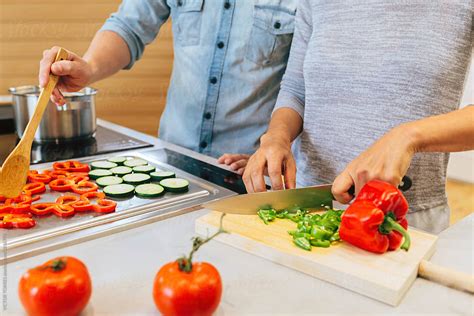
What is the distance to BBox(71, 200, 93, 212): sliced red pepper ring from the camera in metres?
1.02

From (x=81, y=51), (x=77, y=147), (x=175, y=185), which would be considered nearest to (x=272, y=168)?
(x=175, y=185)

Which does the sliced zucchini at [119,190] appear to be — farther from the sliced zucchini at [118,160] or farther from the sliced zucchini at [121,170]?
the sliced zucchini at [118,160]

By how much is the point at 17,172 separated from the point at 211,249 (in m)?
0.46

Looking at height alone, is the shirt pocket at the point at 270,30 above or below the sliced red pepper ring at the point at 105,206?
above

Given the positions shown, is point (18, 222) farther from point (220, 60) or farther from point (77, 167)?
point (220, 60)

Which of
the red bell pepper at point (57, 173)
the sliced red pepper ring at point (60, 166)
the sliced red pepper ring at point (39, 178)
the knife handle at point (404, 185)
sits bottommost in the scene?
the sliced red pepper ring at point (60, 166)

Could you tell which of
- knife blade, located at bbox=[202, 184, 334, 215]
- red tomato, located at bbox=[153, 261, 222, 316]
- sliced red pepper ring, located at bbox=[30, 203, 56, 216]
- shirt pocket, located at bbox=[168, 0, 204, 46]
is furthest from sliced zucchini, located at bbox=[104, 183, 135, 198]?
shirt pocket, located at bbox=[168, 0, 204, 46]

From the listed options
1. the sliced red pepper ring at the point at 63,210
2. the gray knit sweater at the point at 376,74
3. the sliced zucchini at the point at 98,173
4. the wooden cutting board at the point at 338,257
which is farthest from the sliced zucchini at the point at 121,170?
the gray knit sweater at the point at 376,74

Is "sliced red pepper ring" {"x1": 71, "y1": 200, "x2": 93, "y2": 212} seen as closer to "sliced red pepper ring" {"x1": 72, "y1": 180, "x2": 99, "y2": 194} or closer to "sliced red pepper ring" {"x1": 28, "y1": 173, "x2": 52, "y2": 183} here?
"sliced red pepper ring" {"x1": 72, "y1": 180, "x2": 99, "y2": 194}

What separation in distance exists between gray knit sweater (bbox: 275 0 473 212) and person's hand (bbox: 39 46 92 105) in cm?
59

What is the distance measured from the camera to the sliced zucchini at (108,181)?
3.80 feet

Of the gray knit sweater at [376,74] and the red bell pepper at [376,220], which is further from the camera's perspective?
the gray knit sweater at [376,74]

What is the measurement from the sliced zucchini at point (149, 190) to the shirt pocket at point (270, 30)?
61 centimetres

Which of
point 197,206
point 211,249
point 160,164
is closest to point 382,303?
point 211,249
